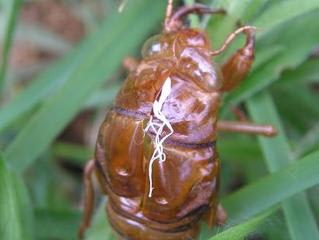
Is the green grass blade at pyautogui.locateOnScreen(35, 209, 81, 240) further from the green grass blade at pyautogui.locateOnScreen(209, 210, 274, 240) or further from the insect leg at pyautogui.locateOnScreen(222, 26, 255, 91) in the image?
the green grass blade at pyautogui.locateOnScreen(209, 210, 274, 240)

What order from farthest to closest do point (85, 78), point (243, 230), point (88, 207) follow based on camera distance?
point (85, 78), point (88, 207), point (243, 230)

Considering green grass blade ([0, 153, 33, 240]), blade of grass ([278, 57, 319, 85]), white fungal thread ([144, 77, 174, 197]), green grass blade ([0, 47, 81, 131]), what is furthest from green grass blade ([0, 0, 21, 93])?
blade of grass ([278, 57, 319, 85])

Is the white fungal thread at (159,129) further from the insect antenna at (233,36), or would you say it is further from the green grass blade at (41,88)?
the green grass blade at (41,88)

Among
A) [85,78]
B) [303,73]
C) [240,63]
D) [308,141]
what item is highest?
[85,78]

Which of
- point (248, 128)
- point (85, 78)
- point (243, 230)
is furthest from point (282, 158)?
point (85, 78)

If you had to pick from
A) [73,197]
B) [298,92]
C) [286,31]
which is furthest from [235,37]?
[73,197]

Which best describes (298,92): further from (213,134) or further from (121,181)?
(121,181)

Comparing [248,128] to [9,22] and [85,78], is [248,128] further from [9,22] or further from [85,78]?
[9,22]

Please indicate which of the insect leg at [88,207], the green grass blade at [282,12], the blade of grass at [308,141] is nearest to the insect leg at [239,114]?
the blade of grass at [308,141]
